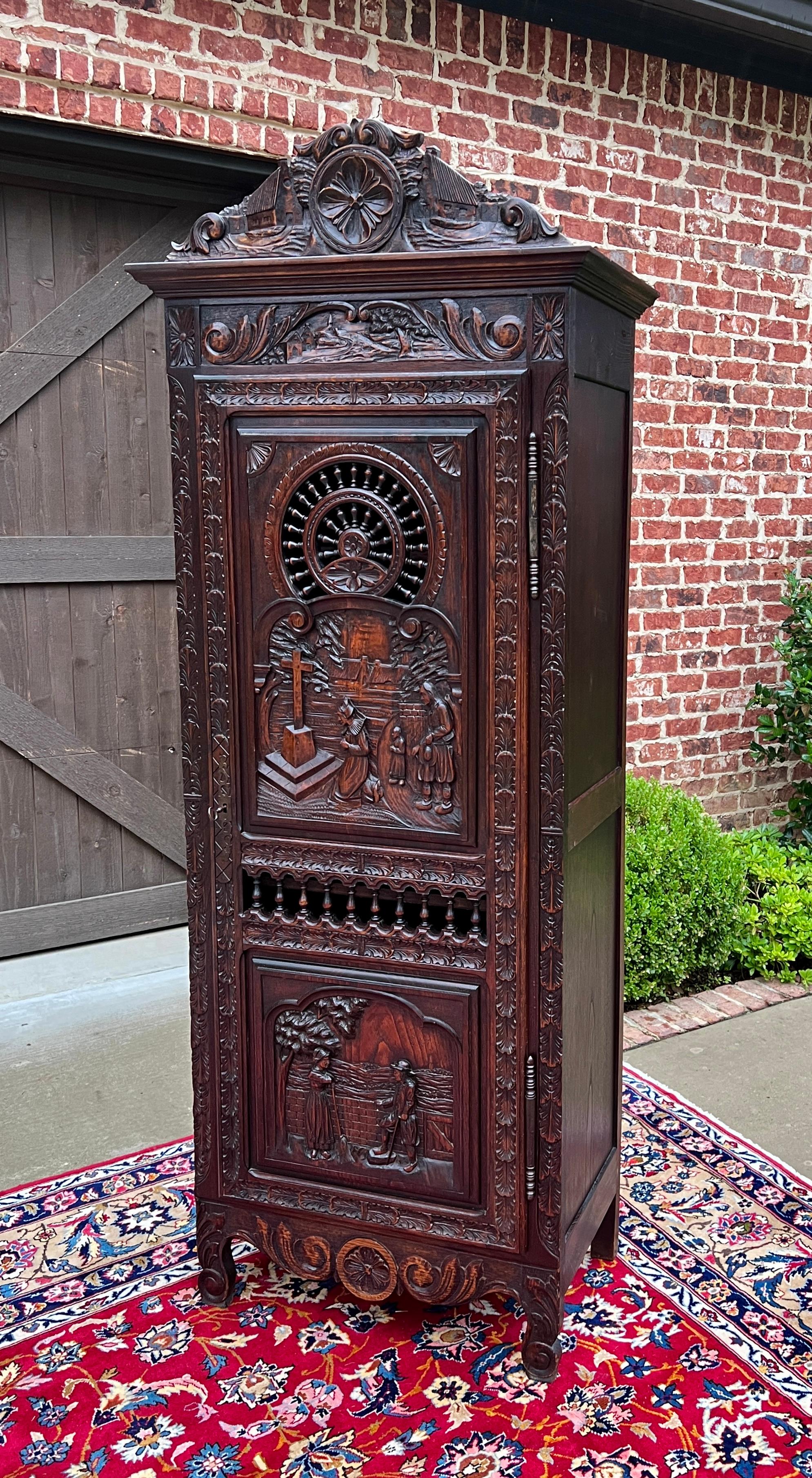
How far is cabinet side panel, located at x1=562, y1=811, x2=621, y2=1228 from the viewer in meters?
2.11

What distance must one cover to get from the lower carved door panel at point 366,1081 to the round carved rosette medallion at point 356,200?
1.35 meters

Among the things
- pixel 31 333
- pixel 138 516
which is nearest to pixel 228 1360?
pixel 138 516

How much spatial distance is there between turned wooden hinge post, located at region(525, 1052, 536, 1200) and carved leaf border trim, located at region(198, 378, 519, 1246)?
0.8 inches

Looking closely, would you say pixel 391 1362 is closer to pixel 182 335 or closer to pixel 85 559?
pixel 182 335

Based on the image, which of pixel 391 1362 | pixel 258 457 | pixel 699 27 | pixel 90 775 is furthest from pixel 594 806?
pixel 699 27

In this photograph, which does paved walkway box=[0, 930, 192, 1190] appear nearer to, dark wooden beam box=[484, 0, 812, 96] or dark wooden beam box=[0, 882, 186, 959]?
dark wooden beam box=[0, 882, 186, 959]

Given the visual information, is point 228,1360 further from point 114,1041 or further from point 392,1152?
point 114,1041

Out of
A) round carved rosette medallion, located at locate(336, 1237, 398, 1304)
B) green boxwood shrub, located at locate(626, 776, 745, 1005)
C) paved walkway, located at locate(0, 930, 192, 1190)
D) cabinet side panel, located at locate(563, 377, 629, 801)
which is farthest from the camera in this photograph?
green boxwood shrub, located at locate(626, 776, 745, 1005)

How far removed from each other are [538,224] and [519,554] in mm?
533

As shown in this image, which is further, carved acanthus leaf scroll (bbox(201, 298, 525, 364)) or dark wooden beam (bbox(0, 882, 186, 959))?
dark wooden beam (bbox(0, 882, 186, 959))

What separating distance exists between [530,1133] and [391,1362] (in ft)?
1.81

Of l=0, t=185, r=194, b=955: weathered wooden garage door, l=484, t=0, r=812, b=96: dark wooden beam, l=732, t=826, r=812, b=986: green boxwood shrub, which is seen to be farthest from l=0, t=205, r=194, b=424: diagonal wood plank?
l=732, t=826, r=812, b=986: green boxwood shrub

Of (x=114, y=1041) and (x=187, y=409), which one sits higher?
(x=187, y=409)

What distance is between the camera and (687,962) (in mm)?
4109
